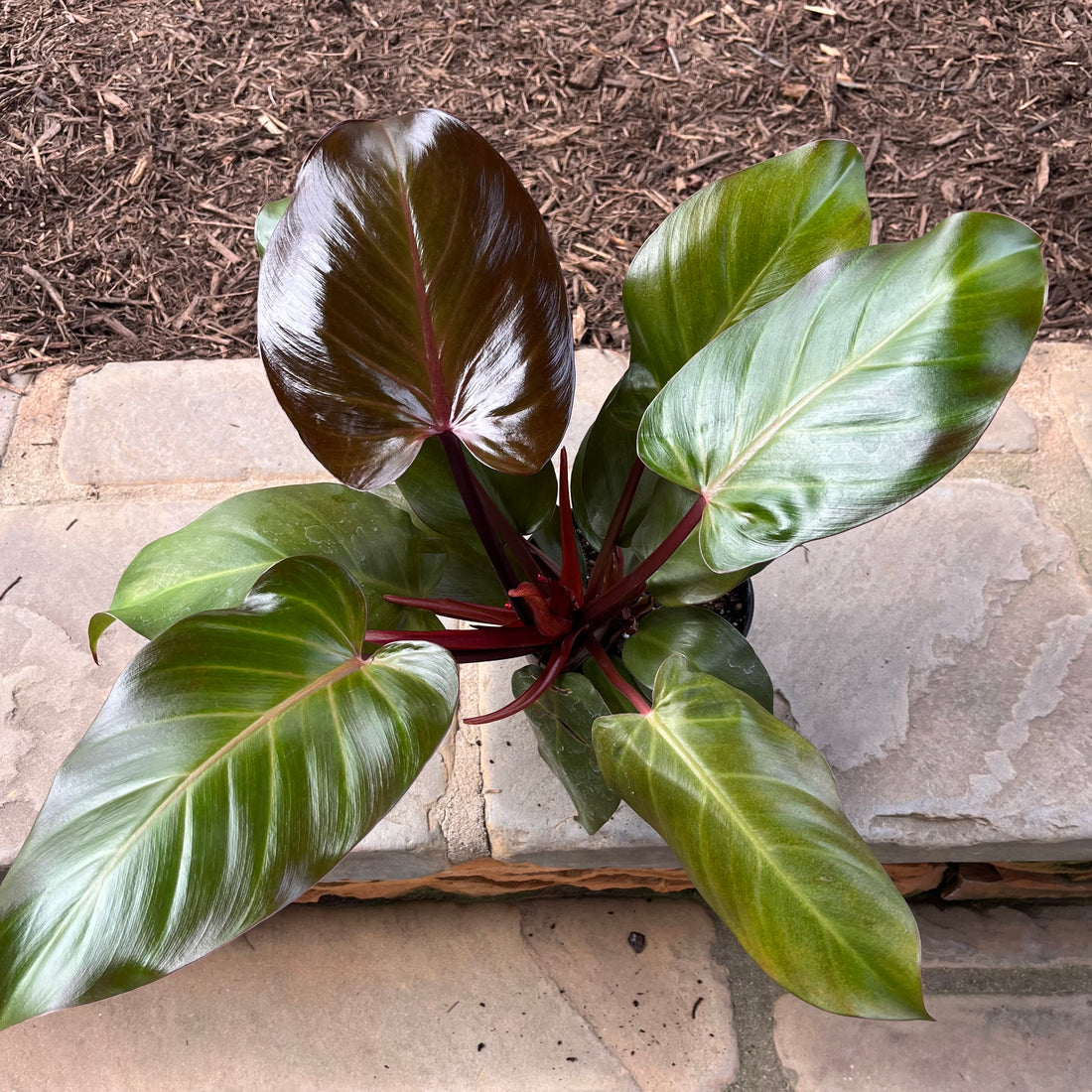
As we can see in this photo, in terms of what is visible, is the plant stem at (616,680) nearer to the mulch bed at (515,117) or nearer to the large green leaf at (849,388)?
the large green leaf at (849,388)

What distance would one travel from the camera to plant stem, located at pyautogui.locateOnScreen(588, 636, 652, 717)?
2.20ft

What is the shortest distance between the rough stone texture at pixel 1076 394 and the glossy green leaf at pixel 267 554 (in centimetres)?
84

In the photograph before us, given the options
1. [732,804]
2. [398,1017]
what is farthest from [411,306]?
[398,1017]

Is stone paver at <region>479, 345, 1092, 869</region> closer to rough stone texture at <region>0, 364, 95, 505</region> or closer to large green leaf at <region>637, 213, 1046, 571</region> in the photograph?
large green leaf at <region>637, 213, 1046, 571</region>

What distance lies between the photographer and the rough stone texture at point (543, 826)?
2.89ft

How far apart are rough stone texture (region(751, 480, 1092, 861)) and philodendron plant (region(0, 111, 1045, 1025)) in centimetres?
24

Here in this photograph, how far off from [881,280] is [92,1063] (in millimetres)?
991

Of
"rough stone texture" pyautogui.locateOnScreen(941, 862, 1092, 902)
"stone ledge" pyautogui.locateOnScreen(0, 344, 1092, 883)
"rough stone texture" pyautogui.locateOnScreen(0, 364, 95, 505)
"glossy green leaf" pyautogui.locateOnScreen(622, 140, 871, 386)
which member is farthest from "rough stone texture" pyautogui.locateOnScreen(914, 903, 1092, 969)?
"rough stone texture" pyautogui.locateOnScreen(0, 364, 95, 505)

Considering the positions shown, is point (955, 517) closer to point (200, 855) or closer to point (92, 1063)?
point (200, 855)

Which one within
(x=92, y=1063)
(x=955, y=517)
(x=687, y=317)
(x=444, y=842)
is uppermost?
(x=687, y=317)

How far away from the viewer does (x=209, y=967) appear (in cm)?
102

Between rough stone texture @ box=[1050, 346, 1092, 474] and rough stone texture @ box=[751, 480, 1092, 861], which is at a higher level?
rough stone texture @ box=[1050, 346, 1092, 474]

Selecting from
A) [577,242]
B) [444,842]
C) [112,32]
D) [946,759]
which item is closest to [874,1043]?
[946,759]

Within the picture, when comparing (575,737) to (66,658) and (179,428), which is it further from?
(179,428)
